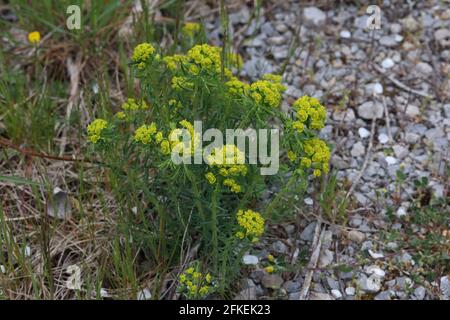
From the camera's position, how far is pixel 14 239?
306 cm

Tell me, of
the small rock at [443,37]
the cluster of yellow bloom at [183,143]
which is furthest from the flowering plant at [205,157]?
the small rock at [443,37]

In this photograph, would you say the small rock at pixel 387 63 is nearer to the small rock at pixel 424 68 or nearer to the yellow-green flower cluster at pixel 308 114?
the small rock at pixel 424 68

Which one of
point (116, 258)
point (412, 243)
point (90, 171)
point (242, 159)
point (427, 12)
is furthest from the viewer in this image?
point (427, 12)

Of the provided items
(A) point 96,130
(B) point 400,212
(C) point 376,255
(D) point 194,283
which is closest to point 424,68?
(B) point 400,212

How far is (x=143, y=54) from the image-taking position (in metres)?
2.46

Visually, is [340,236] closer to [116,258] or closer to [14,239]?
[116,258]

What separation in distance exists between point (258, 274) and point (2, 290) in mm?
1089

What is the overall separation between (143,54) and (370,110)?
157 cm

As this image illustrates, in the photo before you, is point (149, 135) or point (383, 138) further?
point (383, 138)

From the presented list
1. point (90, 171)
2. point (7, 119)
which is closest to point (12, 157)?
point (7, 119)

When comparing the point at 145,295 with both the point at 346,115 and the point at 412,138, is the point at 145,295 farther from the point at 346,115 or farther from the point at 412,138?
the point at 412,138

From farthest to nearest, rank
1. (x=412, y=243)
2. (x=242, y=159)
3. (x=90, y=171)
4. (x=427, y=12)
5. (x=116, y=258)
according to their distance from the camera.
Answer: (x=427, y=12)
(x=90, y=171)
(x=412, y=243)
(x=116, y=258)
(x=242, y=159)

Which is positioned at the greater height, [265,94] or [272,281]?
[265,94]
